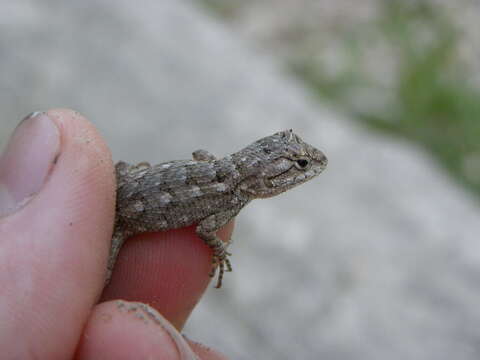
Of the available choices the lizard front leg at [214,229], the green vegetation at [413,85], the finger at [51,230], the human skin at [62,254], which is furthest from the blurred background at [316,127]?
the finger at [51,230]

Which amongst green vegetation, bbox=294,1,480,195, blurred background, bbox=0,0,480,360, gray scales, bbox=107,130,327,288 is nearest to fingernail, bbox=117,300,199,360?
gray scales, bbox=107,130,327,288

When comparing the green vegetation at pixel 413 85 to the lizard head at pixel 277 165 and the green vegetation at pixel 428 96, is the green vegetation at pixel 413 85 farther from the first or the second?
the lizard head at pixel 277 165

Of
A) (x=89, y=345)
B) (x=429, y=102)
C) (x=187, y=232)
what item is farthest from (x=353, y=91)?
(x=89, y=345)

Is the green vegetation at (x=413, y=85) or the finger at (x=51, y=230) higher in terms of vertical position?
the green vegetation at (x=413, y=85)

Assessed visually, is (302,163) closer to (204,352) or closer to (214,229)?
(214,229)

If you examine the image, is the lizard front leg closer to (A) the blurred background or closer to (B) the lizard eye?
(B) the lizard eye

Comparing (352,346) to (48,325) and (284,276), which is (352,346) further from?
(48,325)

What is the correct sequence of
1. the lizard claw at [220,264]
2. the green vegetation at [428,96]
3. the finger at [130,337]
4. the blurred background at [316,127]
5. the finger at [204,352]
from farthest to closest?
the green vegetation at [428,96] < the blurred background at [316,127] < the lizard claw at [220,264] < the finger at [204,352] < the finger at [130,337]
